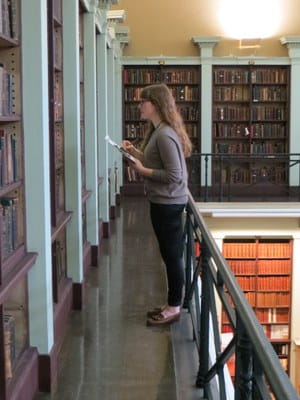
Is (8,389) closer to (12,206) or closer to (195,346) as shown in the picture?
(12,206)

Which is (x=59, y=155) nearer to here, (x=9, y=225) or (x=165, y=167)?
(x=165, y=167)

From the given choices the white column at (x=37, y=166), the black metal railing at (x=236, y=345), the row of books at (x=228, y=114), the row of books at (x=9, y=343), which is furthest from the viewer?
the row of books at (x=228, y=114)

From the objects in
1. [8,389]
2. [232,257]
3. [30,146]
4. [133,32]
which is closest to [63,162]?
[30,146]

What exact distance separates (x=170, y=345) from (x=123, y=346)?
0.26 meters

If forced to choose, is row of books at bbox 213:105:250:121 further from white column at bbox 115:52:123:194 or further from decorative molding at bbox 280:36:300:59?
white column at bbox 115:52:123:194

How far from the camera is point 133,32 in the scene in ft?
35.4

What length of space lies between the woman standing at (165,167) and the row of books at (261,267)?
6.02 meters

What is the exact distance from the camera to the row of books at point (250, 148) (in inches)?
423

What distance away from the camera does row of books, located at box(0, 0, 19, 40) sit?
2.52 meters

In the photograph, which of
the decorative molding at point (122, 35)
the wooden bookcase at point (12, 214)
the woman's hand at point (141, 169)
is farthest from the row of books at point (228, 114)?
the wooden bookcase at point (12, 214)

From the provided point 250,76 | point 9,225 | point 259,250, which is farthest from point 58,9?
point 250,76

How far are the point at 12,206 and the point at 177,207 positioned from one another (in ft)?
3.41

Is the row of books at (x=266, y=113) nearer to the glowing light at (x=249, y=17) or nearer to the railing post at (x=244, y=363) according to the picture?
the glowing light at (x=249, y=17)

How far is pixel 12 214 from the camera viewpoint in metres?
2.69
